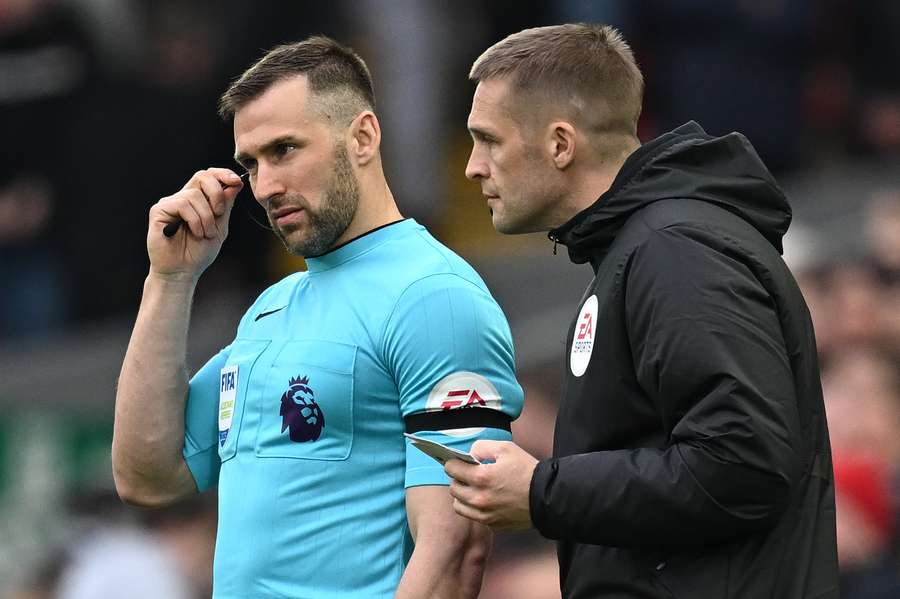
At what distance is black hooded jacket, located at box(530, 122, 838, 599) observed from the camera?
2781mm

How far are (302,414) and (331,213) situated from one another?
A: 1.42ft

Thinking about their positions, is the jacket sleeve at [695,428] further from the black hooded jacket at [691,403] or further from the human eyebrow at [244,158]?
the human eyebrow at [244,158]

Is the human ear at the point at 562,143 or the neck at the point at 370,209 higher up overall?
the human ear at the point at 562,143

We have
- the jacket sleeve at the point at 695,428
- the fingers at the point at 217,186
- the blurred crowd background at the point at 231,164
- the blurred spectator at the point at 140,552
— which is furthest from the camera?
the blurred crowd background at the point at 231,164

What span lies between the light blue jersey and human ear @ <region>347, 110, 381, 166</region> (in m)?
0.25

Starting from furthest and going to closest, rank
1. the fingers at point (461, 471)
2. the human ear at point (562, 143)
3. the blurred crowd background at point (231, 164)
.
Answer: the blurred crowd background at point (231, 164), the human ear at point (562, 143), the fingers at point (461, 471)

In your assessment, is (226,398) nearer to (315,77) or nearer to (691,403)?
(315,77)

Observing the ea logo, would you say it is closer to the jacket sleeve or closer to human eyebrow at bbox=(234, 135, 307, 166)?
the jacket sleeve

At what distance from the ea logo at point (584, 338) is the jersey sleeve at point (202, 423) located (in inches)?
35.8

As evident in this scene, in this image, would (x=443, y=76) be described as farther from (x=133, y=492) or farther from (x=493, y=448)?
(x=493, y=448)

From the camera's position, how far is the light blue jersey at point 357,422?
3.25m

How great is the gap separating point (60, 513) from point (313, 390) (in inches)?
191

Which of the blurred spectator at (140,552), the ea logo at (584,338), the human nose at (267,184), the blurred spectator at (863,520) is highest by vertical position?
the human nose at (267,184)

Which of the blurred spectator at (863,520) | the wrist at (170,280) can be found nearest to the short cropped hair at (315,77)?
the wrist at (170,280)
